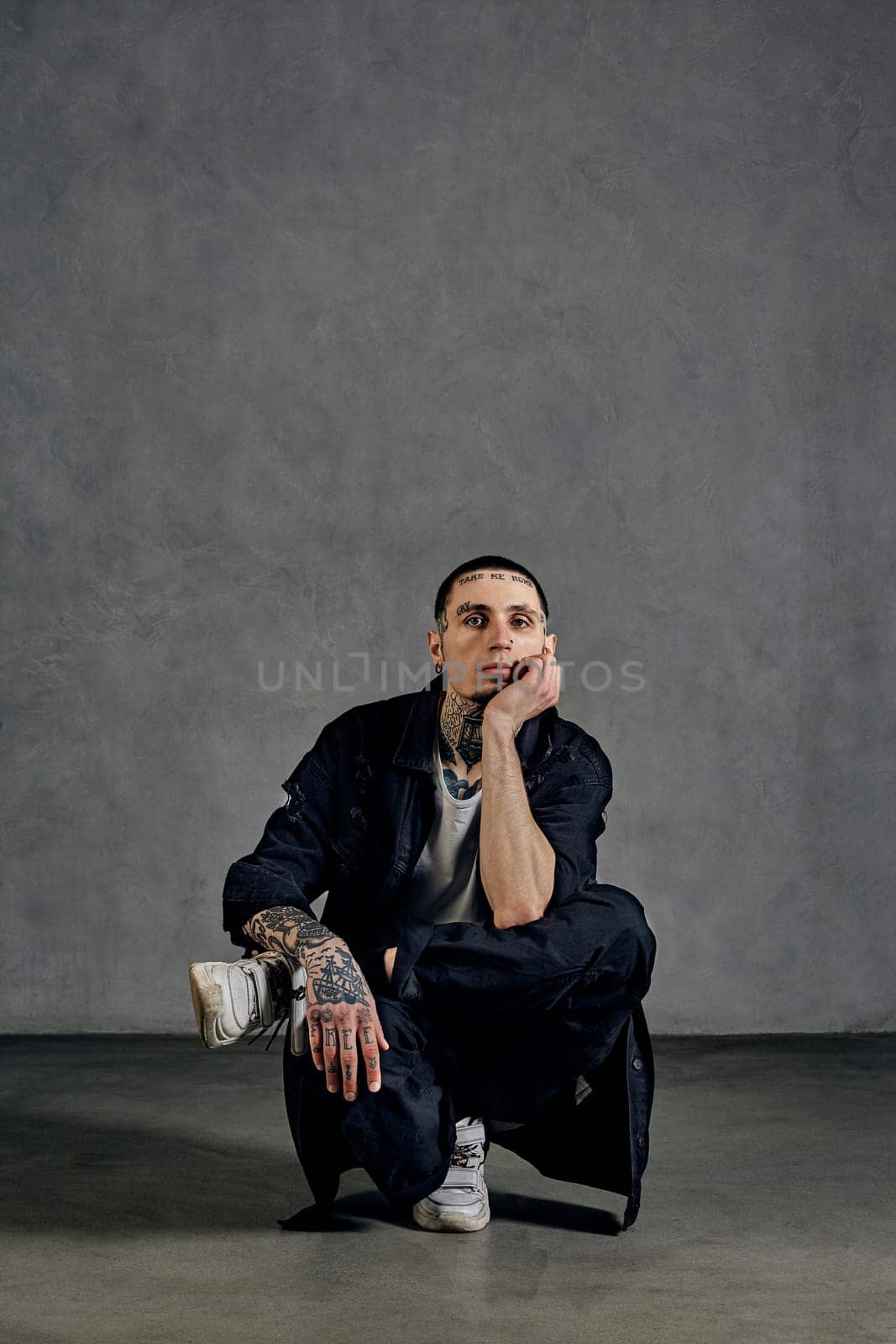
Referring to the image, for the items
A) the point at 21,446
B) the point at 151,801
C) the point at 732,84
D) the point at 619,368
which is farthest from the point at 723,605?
the point at 21,446

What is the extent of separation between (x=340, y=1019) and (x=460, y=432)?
238cm

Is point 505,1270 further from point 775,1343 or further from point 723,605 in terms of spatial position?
point 723,605

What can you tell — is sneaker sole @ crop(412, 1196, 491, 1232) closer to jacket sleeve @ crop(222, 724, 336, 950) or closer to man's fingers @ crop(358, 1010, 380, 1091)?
man's fingers @ crop(358, 1010, 380, 1091)

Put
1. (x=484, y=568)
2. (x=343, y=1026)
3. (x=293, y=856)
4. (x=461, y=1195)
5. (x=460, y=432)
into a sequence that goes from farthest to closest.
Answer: (x=460, y=432), (x=484, y=568), (x=293, y=856), (x=461, y=1195), (x=343, y=1026)

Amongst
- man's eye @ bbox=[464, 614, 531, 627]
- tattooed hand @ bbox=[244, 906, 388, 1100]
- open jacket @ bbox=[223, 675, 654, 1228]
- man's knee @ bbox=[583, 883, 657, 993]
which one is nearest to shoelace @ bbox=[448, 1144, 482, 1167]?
open jacket @ bbox=[223, 675, 654, 1228]

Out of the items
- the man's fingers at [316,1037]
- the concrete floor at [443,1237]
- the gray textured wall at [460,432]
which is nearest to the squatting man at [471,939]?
the man's fingers at [316,1037]

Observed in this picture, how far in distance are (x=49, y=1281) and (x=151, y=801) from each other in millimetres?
2086

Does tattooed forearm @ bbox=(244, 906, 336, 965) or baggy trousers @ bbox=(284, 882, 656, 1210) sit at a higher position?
tattooed forearm @ bbox=(244, 906, 336, 965)

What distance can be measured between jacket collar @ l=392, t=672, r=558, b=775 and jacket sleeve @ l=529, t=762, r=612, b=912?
74 mm

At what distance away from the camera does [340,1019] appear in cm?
194

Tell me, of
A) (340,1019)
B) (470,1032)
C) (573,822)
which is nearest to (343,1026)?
(340,1019)

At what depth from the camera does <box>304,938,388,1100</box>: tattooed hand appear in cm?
A: 194

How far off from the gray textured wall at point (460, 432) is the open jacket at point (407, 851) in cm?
161

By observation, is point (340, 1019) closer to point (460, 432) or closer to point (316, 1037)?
point (316, 1037)
